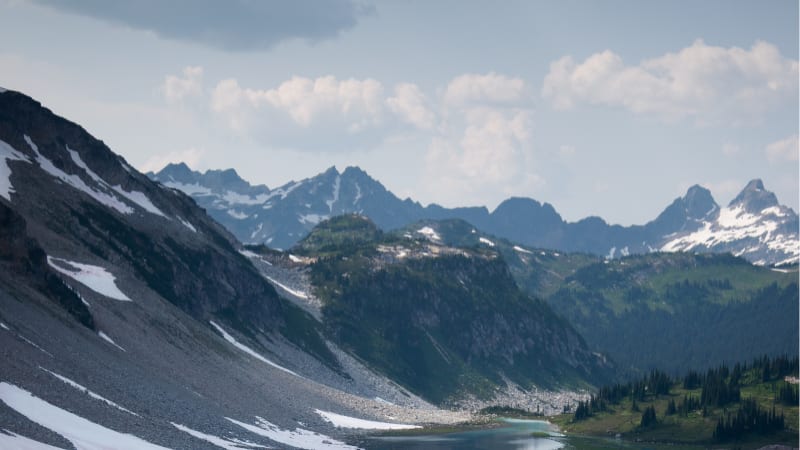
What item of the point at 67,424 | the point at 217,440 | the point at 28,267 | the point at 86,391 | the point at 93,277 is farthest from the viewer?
the point at 93,277

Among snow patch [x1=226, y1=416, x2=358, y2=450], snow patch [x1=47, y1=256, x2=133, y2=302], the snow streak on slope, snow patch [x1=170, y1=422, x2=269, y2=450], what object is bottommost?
snow patch [x1=226, y1=416, x2=358, y2=450]

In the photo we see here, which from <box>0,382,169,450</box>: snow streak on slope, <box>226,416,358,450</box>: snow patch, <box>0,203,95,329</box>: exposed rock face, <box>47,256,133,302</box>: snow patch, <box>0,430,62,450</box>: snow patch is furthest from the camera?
<box>47,256,133,302</box>: snow patch

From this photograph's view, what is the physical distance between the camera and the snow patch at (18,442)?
87.8 metres

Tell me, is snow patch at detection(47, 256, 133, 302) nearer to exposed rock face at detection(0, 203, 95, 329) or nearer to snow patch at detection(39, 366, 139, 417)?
exposed rock face at detection(0, 203, 95, 329)

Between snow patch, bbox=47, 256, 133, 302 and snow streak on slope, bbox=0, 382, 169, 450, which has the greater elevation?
snow patch, bbox=47, 256, 133, 302

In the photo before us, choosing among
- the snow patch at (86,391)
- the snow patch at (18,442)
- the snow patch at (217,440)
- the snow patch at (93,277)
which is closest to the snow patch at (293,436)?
the snow patch at (217,440)

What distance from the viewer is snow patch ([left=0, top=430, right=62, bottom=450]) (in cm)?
8775

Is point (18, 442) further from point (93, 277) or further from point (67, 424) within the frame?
point (93, 277)

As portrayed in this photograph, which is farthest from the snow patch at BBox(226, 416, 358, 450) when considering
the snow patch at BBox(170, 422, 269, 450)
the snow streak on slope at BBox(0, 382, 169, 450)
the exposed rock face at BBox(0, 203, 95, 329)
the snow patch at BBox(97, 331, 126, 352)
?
the snow streak on slope at BBox(0, 382, 169, 450)

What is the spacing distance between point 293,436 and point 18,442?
82254mm

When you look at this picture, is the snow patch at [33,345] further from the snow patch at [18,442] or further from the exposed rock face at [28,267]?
the snow patch at [18,442]

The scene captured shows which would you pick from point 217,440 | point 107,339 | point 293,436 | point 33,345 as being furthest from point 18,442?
point 293,436

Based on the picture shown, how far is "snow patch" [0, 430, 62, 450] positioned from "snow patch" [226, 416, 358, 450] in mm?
63183

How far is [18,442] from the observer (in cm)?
8925
